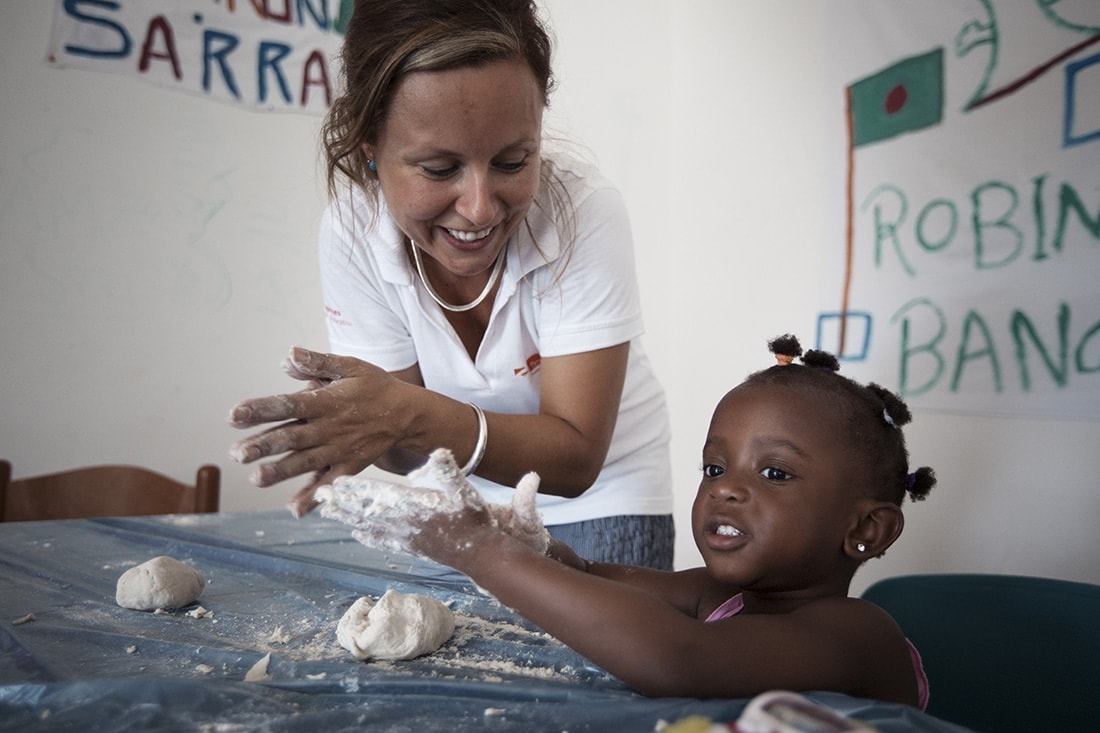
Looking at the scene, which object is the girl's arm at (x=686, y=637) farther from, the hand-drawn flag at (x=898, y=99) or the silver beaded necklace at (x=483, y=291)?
the hand-drawn flag at (x=898, y=99)

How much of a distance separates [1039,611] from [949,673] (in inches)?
6.4

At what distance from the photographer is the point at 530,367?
137 cm

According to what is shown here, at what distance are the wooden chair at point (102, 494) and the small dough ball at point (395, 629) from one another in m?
1.28

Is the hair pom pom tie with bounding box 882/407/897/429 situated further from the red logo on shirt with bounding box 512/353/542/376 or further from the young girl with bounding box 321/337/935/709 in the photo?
the red logo on shirt with bounding box 512/353/542/376

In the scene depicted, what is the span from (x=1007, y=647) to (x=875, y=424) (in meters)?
0.52

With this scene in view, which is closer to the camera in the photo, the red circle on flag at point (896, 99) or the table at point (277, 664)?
the table at point (277, 664)

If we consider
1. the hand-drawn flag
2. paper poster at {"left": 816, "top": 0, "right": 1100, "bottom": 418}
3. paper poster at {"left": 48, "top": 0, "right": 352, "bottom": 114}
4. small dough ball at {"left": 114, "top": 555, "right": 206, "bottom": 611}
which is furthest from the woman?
paper poster at {"left": 48, "top": 0, "right": 352, "bottom": 114}

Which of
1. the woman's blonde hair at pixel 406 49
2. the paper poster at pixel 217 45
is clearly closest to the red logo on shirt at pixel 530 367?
the woman's blonde hair at pixel 406 49

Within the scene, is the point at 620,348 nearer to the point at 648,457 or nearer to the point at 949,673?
the point at 648,457

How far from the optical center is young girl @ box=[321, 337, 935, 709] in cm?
80

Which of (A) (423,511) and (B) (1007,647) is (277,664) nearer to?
(A) (423,511)

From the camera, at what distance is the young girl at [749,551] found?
0.80 m

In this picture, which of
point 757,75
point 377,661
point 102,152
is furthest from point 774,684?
point 102,152

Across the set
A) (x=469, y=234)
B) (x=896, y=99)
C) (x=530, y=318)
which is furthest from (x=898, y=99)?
(x=469, y=234)
